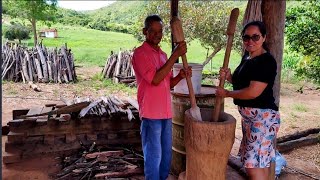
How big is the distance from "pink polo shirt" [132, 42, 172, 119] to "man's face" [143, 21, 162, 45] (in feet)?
0.18

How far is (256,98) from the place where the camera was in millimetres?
2311

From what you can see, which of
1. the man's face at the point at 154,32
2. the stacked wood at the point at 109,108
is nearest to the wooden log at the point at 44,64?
the stacked wood at the point at 109,108

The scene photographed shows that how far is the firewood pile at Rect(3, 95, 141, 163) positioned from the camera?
401cm

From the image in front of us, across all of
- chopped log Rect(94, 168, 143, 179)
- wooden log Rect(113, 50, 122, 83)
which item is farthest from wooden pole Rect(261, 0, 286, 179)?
wooden log Rect(113, 50, 122, 83)

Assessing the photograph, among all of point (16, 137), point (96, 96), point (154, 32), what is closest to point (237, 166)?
point (154, 32)

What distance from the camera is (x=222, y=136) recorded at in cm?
213

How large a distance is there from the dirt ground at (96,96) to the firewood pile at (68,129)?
196 mm

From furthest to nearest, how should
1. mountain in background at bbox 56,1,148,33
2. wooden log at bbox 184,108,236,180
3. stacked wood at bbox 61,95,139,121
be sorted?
mountain in background at bbox 56,1,148,33
stacked wood at bbox 61,95,139,121
wooden log at bbox 184,108,236,180

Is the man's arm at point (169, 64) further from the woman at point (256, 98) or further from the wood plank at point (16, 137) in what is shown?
the wood plank at point (16, 137)

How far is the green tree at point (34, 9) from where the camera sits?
47.7ft

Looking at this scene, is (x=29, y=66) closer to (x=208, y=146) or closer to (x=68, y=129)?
(x=68, y=129)

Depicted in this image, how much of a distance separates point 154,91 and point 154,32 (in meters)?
0.49

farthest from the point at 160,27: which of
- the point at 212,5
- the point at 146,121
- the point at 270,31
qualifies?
the point at 212,5

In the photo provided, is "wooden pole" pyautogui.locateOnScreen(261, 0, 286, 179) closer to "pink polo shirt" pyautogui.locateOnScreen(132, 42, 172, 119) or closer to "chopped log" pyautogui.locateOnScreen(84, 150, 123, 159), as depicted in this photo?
"pink polo shirt" pyautogui.locateOnScreen(132, 42, 172, 119)
